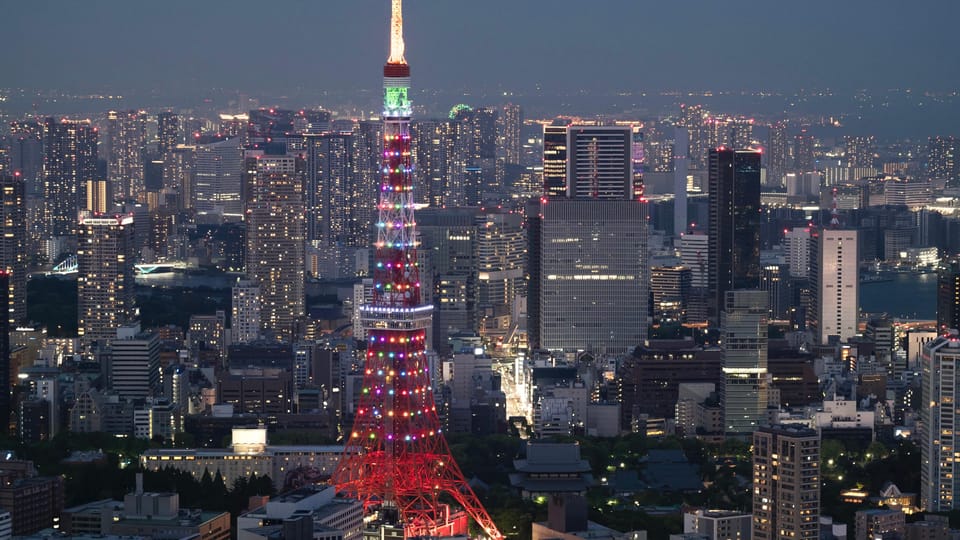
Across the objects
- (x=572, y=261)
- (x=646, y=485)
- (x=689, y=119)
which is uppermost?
(x=689, y=119)

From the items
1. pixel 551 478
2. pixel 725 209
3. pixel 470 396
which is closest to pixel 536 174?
pixel 725 209

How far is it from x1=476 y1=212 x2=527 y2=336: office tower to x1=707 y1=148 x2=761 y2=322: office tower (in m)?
3.15

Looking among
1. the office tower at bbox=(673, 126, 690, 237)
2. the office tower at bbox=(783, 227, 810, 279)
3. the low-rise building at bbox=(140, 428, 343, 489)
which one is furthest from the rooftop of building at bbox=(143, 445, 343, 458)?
the office tower at bbox=(673, 126, 690, 237)

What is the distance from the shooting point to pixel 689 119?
3984cm

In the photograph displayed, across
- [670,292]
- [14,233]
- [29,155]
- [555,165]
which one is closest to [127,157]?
[29,155]

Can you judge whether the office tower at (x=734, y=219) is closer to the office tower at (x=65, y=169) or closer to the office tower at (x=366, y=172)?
the office tower at (x=366, y=172)

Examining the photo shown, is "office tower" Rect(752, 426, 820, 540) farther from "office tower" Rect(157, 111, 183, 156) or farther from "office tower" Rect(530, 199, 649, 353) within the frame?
"office tower" Rect(157, 111, 183, 156)

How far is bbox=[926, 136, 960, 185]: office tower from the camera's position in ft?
140

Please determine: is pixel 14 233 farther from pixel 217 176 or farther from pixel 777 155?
pixel 777 155

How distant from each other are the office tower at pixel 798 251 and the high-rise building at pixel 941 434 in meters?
15.4

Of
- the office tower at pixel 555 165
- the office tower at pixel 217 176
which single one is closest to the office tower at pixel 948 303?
the office tower at pixel 555 165

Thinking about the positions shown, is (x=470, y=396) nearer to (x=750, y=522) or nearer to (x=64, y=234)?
(x=750, y=522)

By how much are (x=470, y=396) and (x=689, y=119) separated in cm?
1479

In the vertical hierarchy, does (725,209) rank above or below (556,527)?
above
